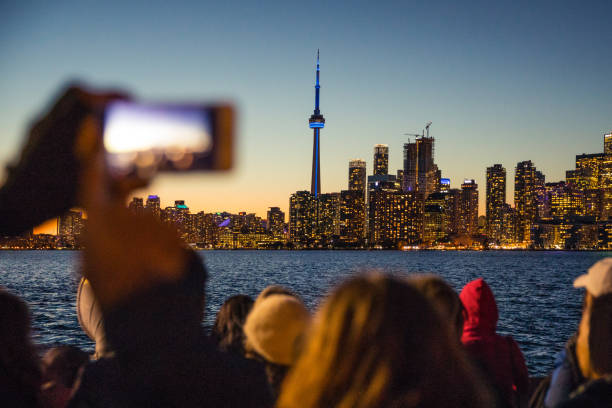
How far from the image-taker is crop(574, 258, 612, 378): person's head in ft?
9.18

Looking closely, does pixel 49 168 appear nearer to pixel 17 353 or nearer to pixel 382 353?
pixel 382 353

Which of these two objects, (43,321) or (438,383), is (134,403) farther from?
(43,321)

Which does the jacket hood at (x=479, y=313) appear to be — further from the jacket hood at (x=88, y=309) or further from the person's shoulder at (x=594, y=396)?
the jacket hood at (x=88, y=309)

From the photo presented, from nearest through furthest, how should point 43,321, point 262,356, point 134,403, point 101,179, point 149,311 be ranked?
1. point 101,179
2. point 149,311
3. point 134,403
4. point 262,356
5. point 43,321

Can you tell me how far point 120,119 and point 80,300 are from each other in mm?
2887

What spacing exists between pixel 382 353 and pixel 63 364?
3.24m

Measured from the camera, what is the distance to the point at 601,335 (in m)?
2.81

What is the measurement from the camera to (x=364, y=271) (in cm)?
160

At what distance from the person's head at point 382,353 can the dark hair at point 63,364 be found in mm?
2913

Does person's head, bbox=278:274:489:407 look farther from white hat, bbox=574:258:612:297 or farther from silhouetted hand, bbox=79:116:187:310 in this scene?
white hat, bbox=574:258:612:297

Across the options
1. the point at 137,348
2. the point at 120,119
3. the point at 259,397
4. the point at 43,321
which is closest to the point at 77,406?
the point at 137,348

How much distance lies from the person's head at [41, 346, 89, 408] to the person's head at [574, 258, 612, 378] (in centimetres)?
326

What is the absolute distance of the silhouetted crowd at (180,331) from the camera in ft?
4.70

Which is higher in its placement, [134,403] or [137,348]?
[137,348]
